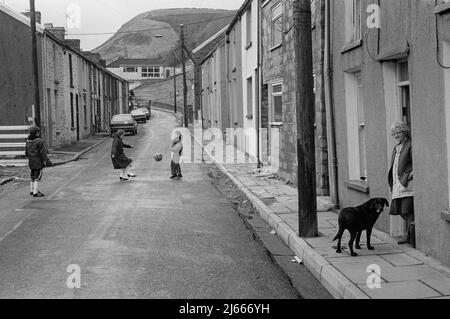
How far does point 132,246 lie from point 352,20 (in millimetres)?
5187

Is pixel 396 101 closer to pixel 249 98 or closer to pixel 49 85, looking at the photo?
pixel 249 98

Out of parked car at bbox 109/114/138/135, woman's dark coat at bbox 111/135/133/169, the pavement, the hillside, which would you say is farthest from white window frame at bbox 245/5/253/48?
the hillside

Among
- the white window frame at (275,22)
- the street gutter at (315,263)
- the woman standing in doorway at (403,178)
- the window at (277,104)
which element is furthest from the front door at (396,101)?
the window at (277,104)

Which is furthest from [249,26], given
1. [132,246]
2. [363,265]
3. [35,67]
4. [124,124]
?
[124,124]

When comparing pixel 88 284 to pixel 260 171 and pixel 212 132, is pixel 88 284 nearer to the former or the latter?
pixel 260 171

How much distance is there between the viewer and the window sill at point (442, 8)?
6070mm

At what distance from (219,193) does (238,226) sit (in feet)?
14.4

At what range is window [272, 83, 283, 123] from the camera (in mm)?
16859

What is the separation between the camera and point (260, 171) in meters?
17.8

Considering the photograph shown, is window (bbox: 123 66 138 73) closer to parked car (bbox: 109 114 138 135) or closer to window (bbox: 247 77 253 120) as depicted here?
parked car (bbox: 109 114 138 135)

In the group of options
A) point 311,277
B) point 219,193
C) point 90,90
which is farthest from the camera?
point 90,90

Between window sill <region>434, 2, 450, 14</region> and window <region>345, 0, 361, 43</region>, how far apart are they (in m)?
3.14

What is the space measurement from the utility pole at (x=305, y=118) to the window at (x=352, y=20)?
1.67 meters

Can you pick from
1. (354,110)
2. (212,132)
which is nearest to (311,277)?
(354,110)
